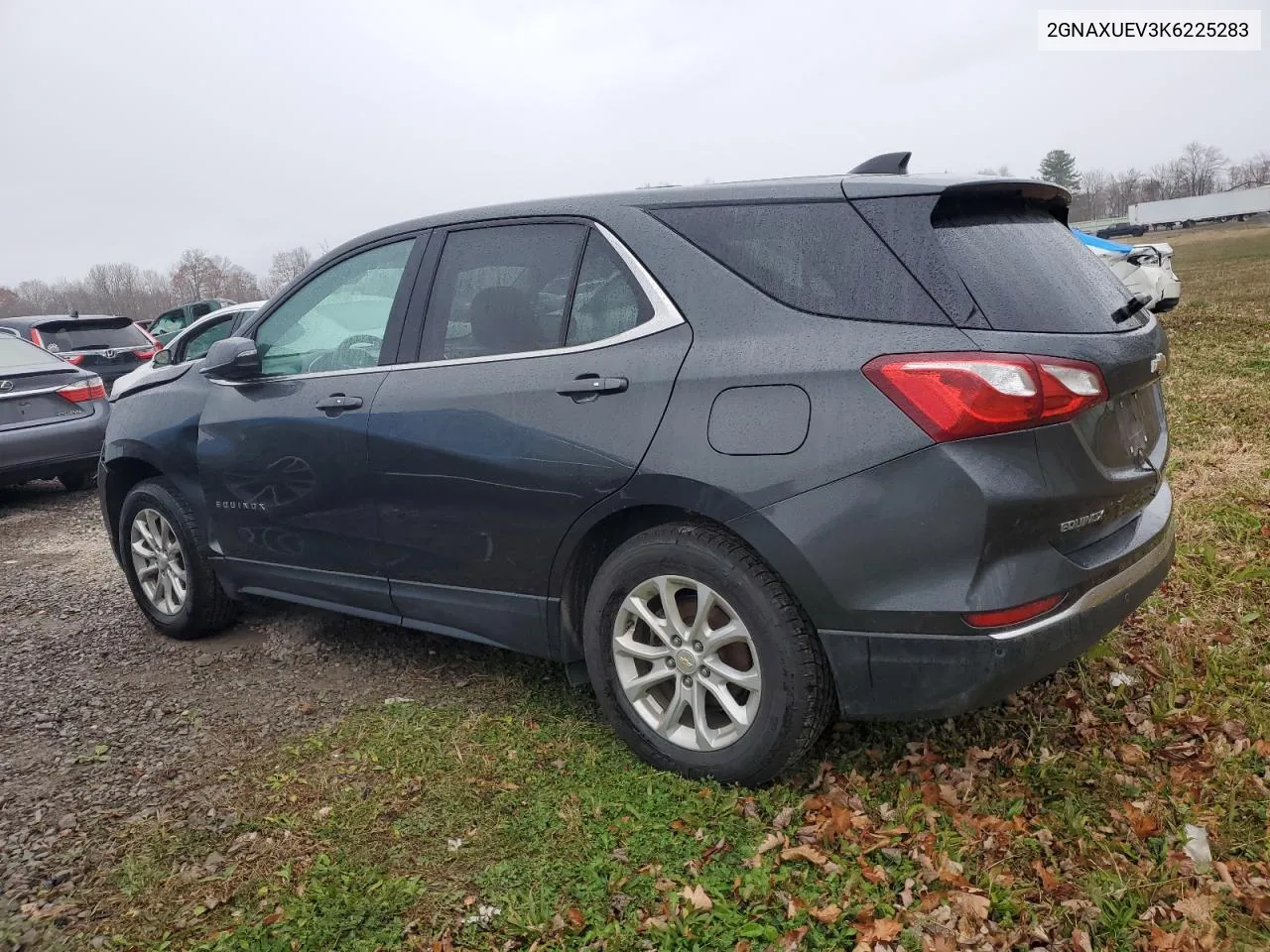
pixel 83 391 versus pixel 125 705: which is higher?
pixel 83 391

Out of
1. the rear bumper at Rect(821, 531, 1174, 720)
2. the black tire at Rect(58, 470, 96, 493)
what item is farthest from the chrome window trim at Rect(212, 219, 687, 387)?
the black tire at Rect(58, 470, 96, 493)

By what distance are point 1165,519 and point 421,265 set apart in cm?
263

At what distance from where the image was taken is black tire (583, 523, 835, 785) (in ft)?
8.74

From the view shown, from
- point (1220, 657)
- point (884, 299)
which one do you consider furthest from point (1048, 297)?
point (1220, 657)

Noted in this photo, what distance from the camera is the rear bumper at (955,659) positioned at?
2463 mm

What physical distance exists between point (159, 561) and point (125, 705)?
92cm

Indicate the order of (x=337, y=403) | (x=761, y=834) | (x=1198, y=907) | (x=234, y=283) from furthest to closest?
1. (x=234, y=283)
2. (x=337, y=403)
3. (x=761, y=834)
4. (x=1198, y=907)

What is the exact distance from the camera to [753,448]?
2627mm

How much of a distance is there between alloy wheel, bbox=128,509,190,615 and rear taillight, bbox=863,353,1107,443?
344 cm

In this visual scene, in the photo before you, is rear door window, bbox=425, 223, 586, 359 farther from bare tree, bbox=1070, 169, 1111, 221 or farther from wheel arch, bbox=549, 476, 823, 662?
bare tree, bbox=1070, 169, 1111, 221

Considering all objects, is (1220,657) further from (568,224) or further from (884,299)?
(568,224)

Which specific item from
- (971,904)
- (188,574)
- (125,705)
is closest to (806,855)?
(971,904)

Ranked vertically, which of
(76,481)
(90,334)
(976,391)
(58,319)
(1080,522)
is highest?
(58,319)

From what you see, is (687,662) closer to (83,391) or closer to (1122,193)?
(83,391)
